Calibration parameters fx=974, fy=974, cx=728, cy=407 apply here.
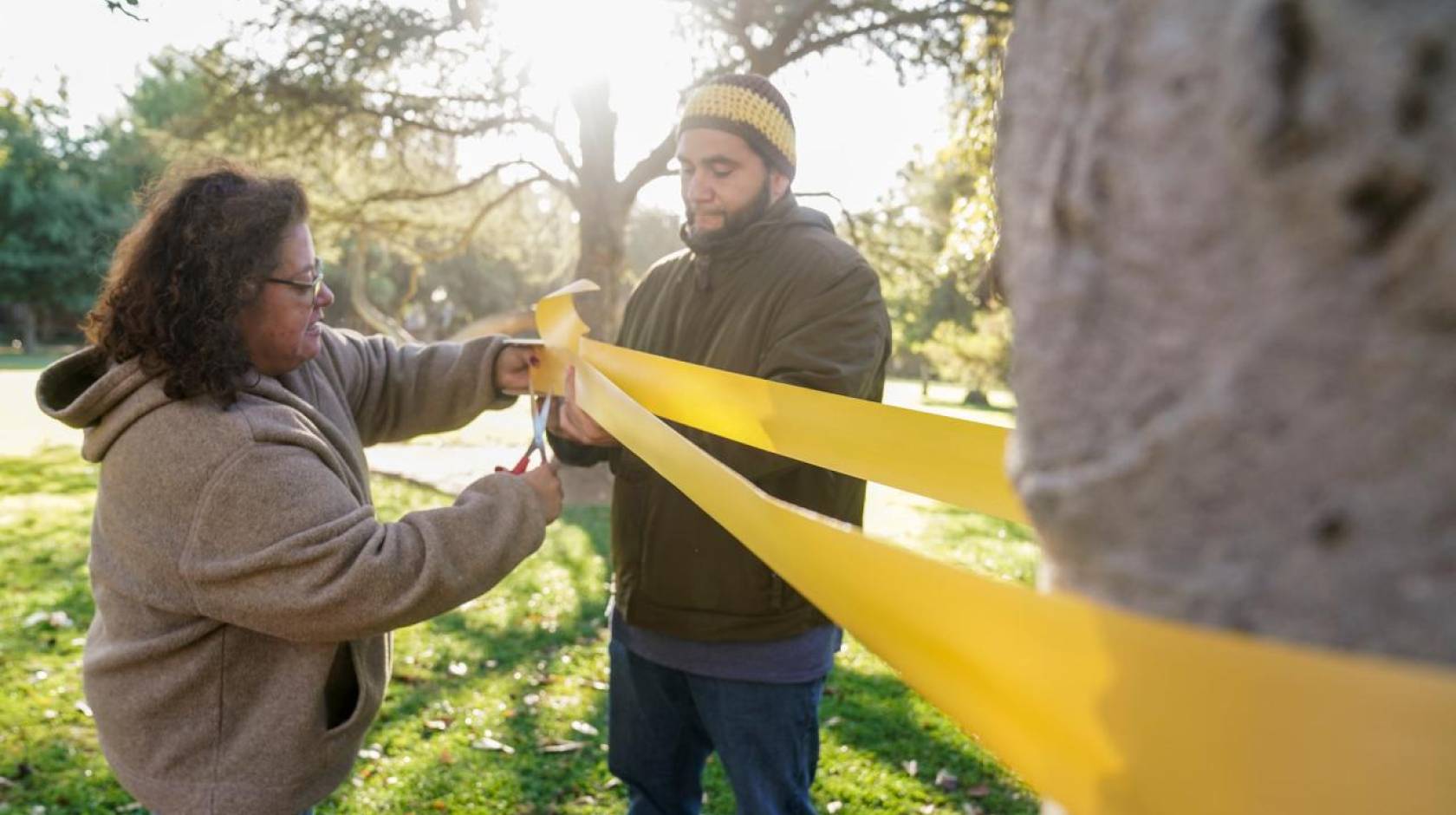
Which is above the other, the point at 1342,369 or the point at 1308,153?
the point at 1308,153

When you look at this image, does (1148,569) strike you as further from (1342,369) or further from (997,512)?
(997,512)

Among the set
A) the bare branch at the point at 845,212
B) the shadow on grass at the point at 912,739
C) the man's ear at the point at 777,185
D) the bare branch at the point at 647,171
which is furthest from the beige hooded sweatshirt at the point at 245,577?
the bare branch at the point at 845,212

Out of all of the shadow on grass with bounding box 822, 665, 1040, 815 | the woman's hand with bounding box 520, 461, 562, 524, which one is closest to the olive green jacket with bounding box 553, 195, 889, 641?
the woman's hand with bounding box 520, 461, 562, 524

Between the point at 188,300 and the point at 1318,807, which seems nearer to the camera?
the point at 1318,807

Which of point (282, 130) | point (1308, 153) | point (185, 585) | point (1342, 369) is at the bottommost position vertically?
point (185, 585)

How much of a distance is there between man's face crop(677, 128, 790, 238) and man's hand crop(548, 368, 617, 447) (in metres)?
0.59

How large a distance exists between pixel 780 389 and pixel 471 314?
4271cm

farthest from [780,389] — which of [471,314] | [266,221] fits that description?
[471,314]

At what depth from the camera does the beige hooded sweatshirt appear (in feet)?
6.31

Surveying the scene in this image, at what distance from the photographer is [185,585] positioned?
2004 millimetres

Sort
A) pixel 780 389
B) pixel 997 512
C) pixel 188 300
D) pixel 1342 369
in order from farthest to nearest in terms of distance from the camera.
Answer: pixel 188 300
pixel 780 389
pixel 997 512
pixel 1342 369

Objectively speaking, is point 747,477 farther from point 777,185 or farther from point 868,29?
point 868,29

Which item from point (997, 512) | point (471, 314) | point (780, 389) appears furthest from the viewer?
point (471, 314)

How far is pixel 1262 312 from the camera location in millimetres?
546
